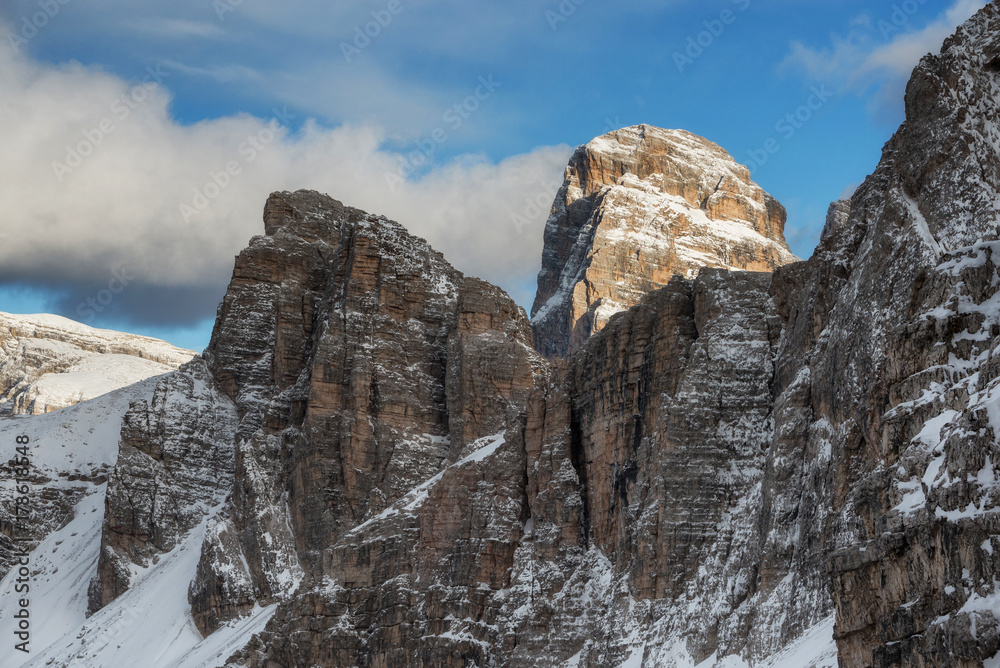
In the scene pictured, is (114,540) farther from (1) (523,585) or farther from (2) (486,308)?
(1) (523,585)

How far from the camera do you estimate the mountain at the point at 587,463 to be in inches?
2758

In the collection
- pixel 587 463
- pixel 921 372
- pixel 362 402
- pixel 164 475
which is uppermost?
pixel 362 402

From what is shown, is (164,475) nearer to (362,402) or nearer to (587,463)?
(362,402)

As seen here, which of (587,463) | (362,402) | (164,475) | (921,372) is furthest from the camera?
(164,475)

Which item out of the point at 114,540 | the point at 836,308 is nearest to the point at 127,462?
the point at 114,540

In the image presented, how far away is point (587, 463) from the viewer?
127250 millimetres

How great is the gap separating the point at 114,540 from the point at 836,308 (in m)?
112

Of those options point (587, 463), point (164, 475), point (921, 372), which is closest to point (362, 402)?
point (587, 463)

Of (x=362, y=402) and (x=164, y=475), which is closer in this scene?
(x=362, y=402)

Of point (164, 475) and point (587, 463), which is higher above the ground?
point (164, 475)

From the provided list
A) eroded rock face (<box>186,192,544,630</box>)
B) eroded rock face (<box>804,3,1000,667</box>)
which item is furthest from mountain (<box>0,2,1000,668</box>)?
eroded rock face (<box>186,192,544,630</box>)

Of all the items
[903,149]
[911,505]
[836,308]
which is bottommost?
[911,505]

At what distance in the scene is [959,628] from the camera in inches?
2343

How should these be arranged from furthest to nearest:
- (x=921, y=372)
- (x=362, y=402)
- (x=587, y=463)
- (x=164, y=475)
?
(x=164, y=475) < (x=362, y=402) < (x=587, y=463) < (x=921, y=372)
